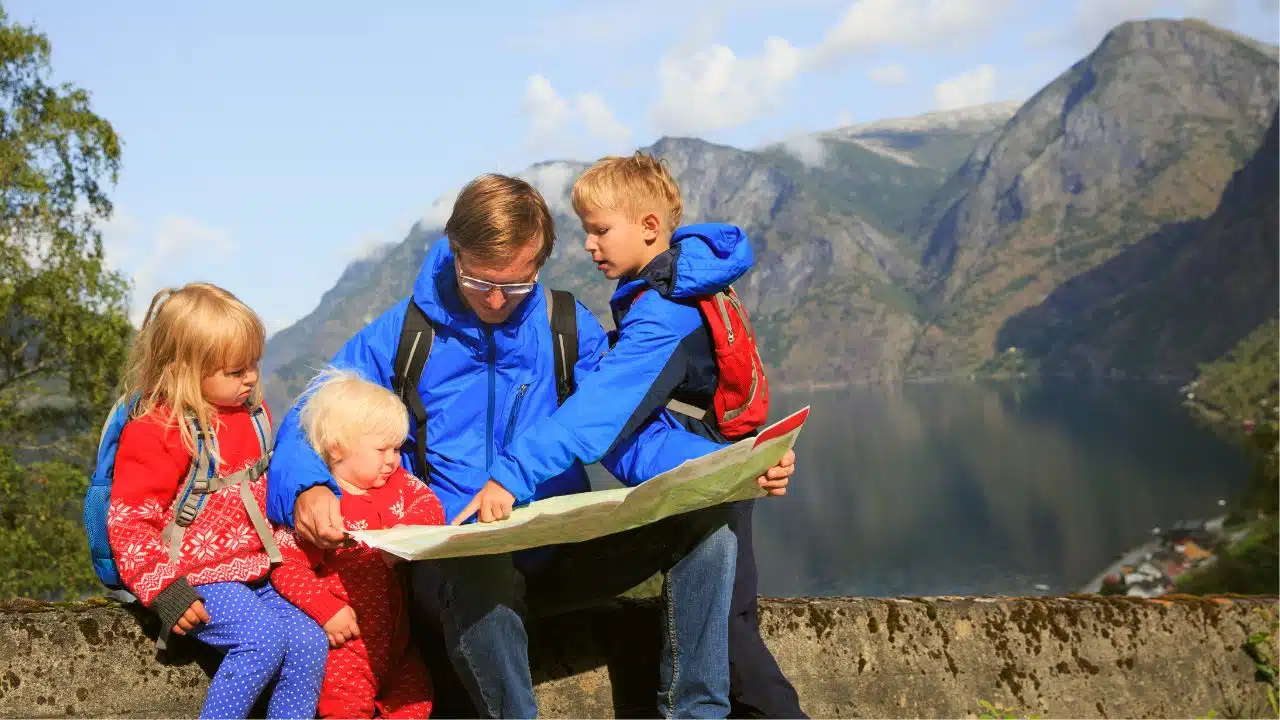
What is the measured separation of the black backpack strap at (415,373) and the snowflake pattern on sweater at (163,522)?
0.57m

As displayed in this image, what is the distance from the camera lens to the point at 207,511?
3.86m

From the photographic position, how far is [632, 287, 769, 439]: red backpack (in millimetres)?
4000

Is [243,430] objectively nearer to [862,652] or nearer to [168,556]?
[168,556]

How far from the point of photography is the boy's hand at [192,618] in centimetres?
370

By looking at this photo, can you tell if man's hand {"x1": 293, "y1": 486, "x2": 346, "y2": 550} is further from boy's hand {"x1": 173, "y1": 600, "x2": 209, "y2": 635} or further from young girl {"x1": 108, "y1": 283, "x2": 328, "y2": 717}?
boy's hand {"x1": 173, "y1": 600, "x2": 209, "y2": 635}

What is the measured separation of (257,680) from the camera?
147 inches

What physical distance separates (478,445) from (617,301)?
0.73 metres

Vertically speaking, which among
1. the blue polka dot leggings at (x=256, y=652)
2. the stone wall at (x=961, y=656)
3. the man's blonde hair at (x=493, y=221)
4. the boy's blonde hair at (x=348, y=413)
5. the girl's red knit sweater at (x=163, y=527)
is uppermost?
the man's blonde hair at (x=493, y=221)

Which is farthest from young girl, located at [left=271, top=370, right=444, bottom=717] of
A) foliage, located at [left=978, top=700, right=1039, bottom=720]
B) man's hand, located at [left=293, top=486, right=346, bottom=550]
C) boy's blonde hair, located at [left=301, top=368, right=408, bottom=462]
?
foliage, located at [left=978, top=700, right=1039, bottom=720]

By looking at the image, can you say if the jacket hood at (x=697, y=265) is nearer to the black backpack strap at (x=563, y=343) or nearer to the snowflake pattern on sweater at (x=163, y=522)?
the black backpack strap at (x=563, y=343)

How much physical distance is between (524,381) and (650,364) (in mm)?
524

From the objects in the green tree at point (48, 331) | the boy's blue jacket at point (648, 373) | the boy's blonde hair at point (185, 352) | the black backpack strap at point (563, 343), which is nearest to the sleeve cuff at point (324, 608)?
the boy's blonde hair at point (185, 352)

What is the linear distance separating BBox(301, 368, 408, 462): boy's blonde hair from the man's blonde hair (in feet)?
1.90

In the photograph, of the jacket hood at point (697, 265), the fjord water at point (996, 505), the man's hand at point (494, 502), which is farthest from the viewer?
the fjord water at point (996, 505)
